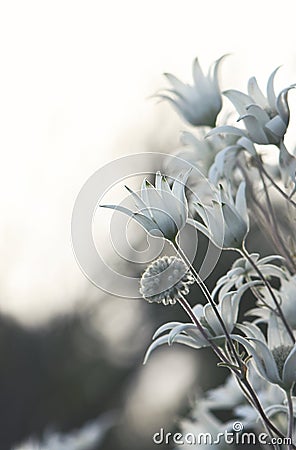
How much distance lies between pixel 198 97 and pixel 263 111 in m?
0.11

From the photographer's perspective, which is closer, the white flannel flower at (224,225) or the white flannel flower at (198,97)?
the white flannel flower at (224,225)

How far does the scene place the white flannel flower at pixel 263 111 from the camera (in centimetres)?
55

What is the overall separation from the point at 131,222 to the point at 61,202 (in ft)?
6.41

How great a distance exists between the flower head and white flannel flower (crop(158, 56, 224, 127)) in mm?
192

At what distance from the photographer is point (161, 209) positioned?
1.57 feet

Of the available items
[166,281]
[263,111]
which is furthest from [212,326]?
[263,111]

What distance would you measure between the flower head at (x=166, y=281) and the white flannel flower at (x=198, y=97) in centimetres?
19

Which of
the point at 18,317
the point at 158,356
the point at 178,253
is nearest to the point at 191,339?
the point at 178,253

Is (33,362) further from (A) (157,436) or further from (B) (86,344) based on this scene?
(A) (157,436)

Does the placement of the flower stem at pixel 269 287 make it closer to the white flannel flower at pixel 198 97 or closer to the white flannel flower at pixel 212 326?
the white flannel flower at pixel 212 326

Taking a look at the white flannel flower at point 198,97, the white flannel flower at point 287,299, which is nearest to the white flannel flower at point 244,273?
the white flannel flower at point 287,299

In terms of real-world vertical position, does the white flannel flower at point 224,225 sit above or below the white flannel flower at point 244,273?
above

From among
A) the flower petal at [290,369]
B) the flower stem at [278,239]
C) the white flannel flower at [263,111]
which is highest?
the white flannel flower at [263,111]

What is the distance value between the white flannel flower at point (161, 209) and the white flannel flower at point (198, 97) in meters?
0.17
